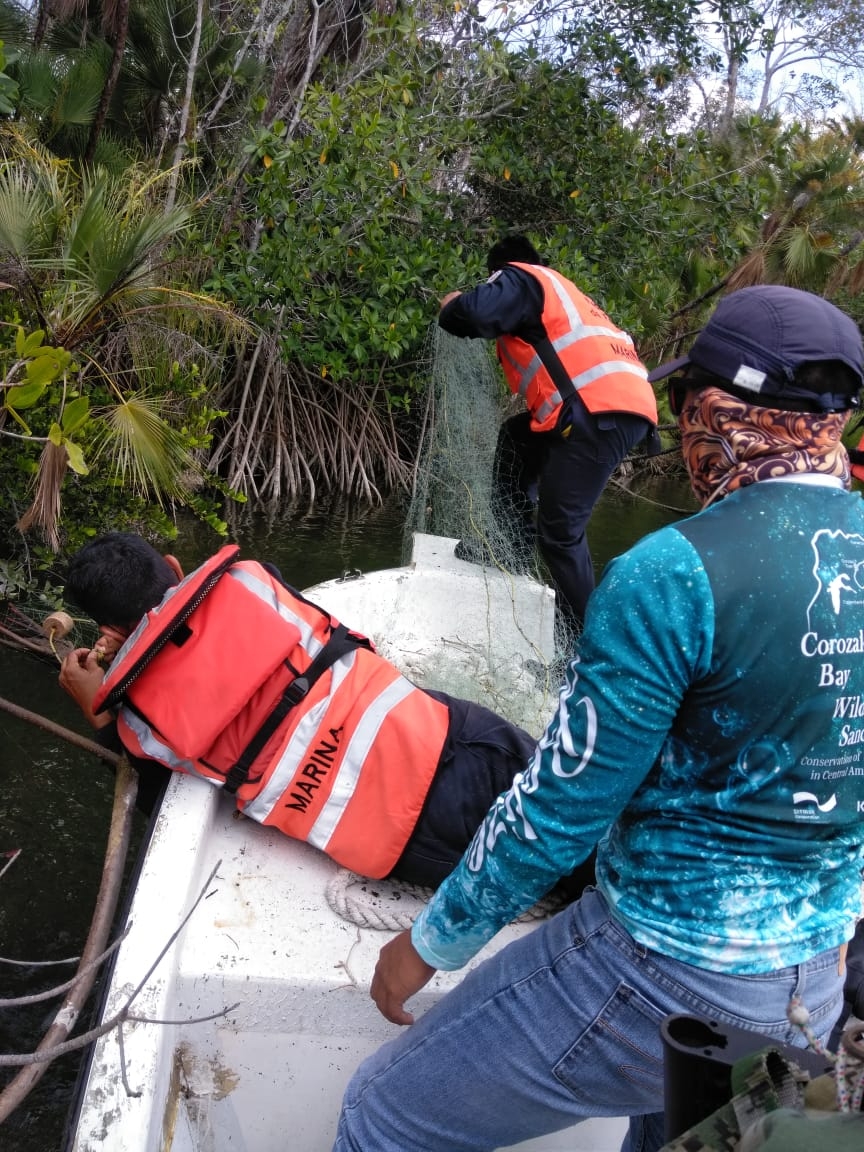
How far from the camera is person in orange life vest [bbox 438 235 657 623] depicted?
3.84 meters

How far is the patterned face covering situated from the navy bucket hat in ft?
0.06

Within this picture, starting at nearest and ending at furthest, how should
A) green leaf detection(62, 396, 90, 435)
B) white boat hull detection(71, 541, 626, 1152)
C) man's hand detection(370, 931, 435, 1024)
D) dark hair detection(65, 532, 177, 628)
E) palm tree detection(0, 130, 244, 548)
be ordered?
man's hand detection(370, 931, 435, 1024) → white boat hull detection(71, 541, 626, 1152) → dark hair detection(65, 532, 177, 628) → green leaf detection(62, 396, 90, 435) → palm tree detection(0, 130, 244, 548)

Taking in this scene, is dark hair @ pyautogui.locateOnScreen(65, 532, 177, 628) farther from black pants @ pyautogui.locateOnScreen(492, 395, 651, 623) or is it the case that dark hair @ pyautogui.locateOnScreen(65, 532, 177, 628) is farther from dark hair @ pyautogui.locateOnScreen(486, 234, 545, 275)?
dark hair @ pyautogui.locateOnScreen(486, 234, 545, 275)

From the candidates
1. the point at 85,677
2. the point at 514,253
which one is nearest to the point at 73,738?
the point at 85,677

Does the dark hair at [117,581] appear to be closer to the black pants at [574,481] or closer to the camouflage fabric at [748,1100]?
the camouflage fabric at [748,1100]

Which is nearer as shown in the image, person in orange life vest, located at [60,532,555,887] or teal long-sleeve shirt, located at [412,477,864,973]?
teal long-sleeve shirt, located at [412,477,864,973]

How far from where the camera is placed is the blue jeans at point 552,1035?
1.27 m

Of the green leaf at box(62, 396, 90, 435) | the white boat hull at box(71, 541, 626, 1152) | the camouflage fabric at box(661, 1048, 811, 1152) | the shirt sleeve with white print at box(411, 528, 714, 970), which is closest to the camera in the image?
the camouflage fabric at box(661, 1048, 811, 1152)

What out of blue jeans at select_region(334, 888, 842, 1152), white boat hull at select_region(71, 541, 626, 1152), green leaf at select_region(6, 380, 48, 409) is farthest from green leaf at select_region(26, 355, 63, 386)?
blue jeans at select_region(334, 888, 842, 1152)

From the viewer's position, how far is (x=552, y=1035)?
1329mm

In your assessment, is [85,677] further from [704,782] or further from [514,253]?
[514,253]

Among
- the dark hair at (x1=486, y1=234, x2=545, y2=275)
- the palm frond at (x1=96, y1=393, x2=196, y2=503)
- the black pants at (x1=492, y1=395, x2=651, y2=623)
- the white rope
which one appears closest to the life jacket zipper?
the white rope

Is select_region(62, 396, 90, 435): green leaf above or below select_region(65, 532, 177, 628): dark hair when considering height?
above

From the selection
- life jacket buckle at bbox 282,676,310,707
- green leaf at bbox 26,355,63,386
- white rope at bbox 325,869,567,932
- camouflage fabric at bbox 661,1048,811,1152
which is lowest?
white rope at bbox 325,869,567,932
